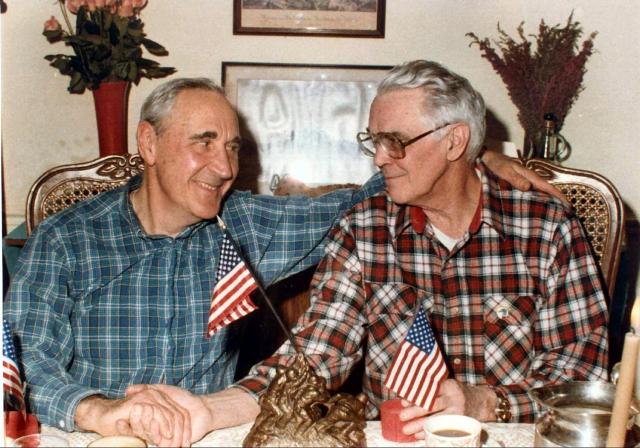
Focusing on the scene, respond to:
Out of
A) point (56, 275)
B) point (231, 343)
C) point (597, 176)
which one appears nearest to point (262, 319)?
point (231, 343)

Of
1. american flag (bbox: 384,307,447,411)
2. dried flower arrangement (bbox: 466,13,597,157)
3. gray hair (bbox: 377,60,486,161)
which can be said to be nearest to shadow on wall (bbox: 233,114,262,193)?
dried flower arrangement (bbox: 466,13,597,157)

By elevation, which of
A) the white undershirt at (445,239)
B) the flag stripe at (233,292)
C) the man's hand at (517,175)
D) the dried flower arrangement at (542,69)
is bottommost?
the flag stripe at (233,292)

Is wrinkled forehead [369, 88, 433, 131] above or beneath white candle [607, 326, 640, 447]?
above

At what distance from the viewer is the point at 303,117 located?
3.59 meters

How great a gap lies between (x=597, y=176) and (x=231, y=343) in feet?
3.71

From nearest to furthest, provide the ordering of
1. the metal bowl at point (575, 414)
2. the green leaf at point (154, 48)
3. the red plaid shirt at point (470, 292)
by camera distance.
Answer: the metal bowl at point (575, 414) → the red plaid shirt at point (470, 292) → the green leaf at point (154, 48)

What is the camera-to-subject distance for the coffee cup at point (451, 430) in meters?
1.22

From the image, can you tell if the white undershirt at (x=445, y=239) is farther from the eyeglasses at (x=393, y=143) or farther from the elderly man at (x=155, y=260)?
the elderly man at (x=155, y=260)

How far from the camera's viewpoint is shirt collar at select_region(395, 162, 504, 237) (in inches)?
76.8

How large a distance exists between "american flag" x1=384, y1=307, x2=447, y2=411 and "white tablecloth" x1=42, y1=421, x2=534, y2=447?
0.28 feet

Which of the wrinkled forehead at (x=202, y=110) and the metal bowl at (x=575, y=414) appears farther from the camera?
the wrinkled forehead at (x=202, y=110)

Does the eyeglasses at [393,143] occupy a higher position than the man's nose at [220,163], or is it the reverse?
the eyeglasses at [393,143]

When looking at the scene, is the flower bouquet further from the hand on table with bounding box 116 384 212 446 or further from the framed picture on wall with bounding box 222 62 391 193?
the hand on table with bounding box 116 384 212 446

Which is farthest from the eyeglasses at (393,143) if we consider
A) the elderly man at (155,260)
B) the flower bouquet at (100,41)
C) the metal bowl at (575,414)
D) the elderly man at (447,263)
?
the flower bouquet at (100,41)
